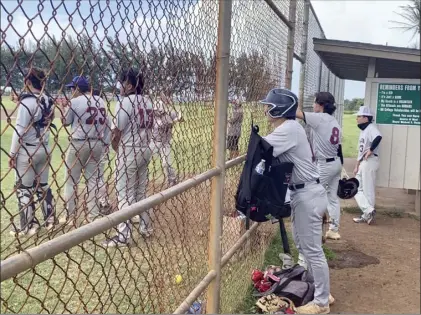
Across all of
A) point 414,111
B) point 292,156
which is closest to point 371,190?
point 414,111

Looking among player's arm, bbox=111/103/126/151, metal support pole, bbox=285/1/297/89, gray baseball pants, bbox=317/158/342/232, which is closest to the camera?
player's arm, bbox=111/103/126/151

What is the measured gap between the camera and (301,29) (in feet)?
23.2

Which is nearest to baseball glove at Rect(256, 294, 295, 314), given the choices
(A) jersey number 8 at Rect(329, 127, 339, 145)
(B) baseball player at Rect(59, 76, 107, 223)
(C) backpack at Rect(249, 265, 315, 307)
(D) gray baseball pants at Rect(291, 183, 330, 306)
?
(C) backpack at Rect(249, 265, 315, 307)

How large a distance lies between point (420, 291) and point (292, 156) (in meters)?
2.15

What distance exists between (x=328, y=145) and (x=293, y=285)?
2.28m

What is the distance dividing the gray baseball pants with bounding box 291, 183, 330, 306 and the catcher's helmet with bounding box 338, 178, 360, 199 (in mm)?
2383

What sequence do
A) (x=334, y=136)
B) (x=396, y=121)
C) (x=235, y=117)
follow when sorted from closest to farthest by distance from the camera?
(x=235, y=117) → (x=334, y=136) → (x=396, y=121)

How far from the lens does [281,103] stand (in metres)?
3.70

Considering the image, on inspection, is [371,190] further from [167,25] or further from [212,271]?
[167,25]

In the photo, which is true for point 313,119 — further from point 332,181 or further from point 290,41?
point 332,181

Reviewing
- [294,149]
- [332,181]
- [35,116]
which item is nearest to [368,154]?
[332,181]

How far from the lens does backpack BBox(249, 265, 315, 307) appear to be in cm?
414

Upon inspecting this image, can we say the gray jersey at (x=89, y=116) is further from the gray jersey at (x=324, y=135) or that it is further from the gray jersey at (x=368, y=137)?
the gray jersey at (x=368, y=137)

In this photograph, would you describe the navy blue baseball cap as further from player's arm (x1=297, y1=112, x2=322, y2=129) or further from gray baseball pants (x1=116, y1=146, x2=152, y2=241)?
player's arm (x1=297, y1=112, x2=322, y2=129)
